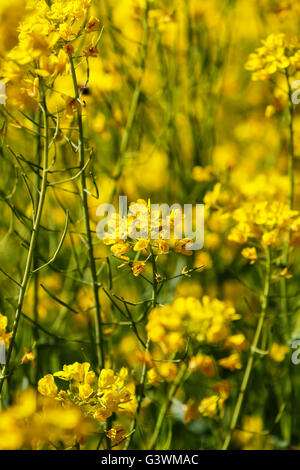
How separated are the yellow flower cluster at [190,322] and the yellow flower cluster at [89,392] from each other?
207mm

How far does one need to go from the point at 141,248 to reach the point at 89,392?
0.29m

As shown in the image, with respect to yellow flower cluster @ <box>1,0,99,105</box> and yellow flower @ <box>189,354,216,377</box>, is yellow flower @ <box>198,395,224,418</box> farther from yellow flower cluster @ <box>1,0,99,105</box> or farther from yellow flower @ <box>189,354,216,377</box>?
yellow flower cluster @ <box>1,0,99,105</box>

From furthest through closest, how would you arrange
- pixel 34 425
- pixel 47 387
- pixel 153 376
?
1. pixel 153 376
2. pixel 47 387
3. pixel 34 425

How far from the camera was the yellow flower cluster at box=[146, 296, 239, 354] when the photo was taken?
1.28 m

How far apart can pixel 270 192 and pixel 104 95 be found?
0.65 meters

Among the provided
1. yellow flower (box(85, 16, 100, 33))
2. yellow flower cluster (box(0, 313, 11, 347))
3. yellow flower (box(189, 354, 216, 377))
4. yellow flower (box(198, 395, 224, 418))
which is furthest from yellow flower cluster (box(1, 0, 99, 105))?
yellow flower (box(198, 395, 224, 418))

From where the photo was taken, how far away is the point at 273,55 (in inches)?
55.9

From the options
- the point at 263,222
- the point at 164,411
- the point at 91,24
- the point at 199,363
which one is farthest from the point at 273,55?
the point at 164,411

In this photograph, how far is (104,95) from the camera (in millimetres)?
1892

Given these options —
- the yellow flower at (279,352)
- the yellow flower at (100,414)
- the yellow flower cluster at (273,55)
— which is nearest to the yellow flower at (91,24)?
the yellow flower cluster at (273,55)

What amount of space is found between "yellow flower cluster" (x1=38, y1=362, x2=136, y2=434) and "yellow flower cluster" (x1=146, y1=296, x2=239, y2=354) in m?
0.21

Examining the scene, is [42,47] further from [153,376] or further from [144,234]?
[153,376]

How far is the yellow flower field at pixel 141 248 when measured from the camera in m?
1.08

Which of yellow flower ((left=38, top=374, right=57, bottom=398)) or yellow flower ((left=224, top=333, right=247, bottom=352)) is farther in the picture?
yellow flower ((left=224, top=333, right=247, bottom=352))
